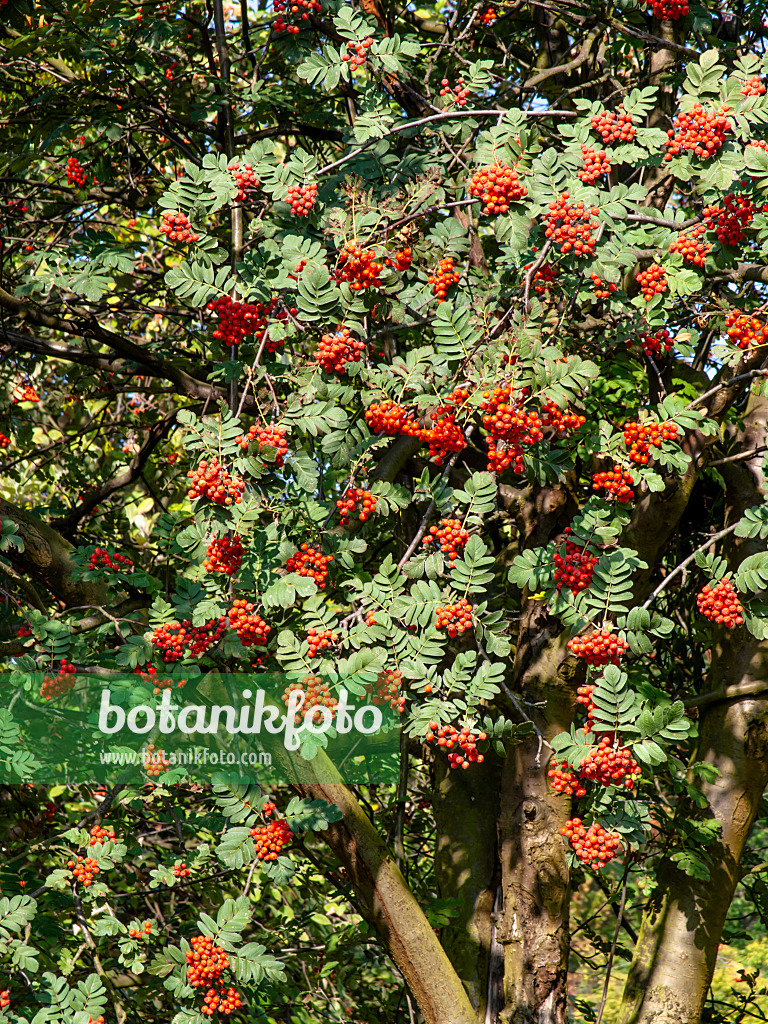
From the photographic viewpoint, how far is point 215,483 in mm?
2578

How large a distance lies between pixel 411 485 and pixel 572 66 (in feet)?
5.98

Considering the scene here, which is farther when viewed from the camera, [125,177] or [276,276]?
[125,177]

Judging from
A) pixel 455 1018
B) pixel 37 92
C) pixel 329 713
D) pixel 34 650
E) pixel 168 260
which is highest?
pixel 168 260

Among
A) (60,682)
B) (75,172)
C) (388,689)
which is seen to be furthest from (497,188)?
(75,172)

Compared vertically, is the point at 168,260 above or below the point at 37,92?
above

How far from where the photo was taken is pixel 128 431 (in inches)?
223

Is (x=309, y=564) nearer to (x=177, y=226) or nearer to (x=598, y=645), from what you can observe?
(x=598, y=645)

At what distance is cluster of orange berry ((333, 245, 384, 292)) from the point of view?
8.44 feet

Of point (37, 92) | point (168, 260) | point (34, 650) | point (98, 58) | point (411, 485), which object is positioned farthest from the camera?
point (168, 260)

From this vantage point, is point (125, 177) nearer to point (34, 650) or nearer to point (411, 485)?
point (411, 485)

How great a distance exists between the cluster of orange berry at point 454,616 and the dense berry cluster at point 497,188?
1.12 metres

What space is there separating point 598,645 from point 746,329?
3.51 ft

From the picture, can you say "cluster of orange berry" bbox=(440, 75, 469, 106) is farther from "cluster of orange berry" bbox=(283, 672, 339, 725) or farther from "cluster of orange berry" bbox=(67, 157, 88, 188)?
"cluster of orange berry" bbox=(283, 672, 339, 725)

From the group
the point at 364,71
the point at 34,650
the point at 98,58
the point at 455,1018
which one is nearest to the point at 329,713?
the point at 34,650
